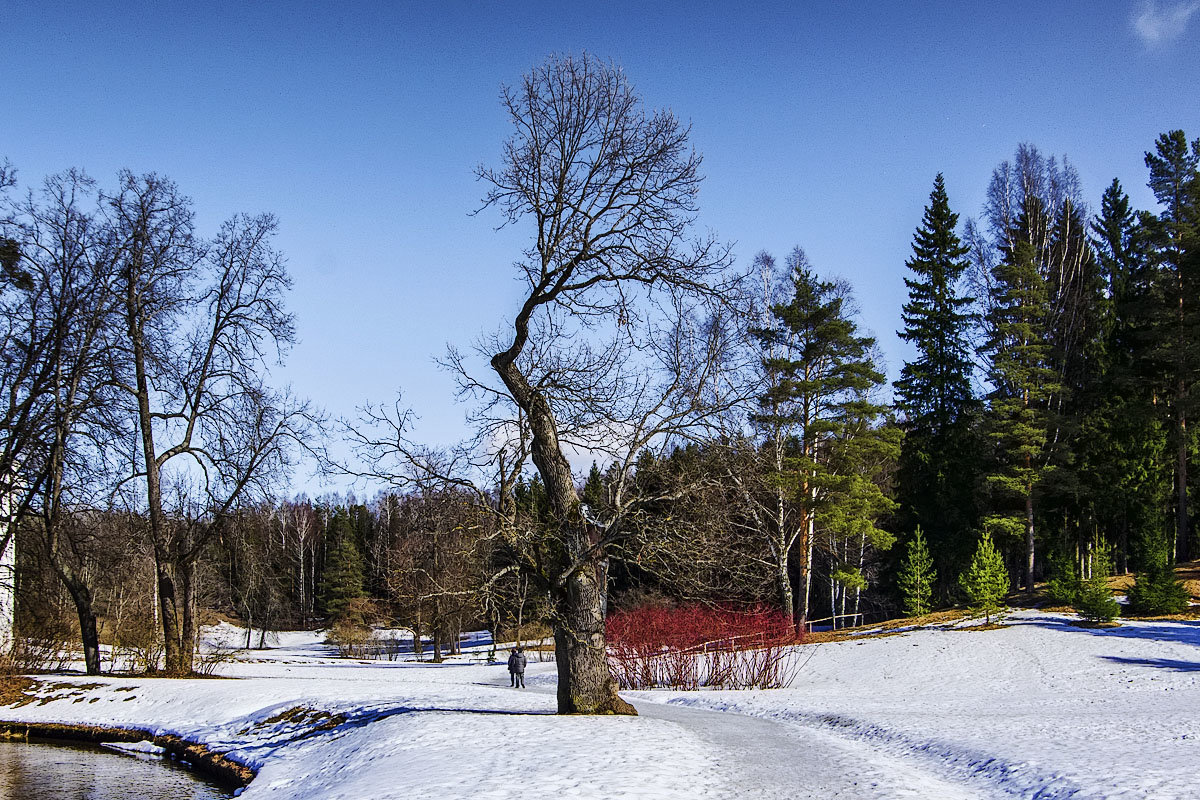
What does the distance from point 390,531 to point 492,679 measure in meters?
27.9

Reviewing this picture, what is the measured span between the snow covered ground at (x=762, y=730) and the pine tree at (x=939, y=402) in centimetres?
1564

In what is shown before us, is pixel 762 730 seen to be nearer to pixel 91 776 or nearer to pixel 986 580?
pixel 91 776

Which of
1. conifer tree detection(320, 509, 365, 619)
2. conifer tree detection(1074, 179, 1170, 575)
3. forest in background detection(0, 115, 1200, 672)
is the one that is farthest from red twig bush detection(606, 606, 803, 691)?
conifer tree detection(320, 509, 365, 619)

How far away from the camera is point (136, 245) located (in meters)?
20.9

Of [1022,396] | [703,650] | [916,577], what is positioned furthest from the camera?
[1022,396]

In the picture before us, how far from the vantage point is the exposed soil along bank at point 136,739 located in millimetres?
12391

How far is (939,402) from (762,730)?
101 ft

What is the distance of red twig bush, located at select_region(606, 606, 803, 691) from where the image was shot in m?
21.5

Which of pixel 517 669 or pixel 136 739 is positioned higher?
pixel 136 739

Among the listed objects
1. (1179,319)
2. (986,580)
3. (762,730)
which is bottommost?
(762,730)

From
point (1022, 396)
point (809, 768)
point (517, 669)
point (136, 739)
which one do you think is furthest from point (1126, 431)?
point (136, 739)

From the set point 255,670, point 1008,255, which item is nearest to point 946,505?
point 1008,255

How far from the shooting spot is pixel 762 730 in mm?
12758

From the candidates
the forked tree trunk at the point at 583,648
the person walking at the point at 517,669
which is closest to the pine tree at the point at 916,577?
the person walking at the point at 517,669
